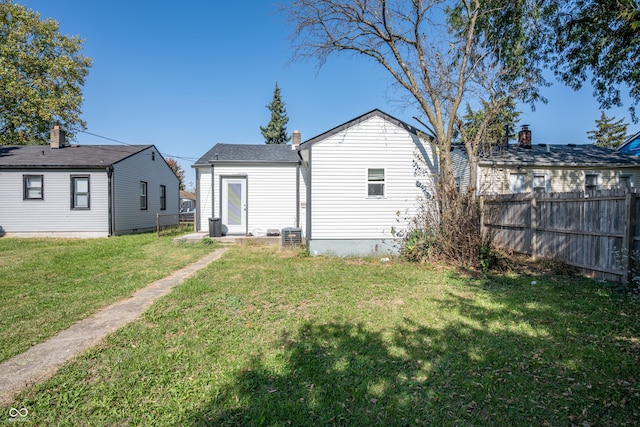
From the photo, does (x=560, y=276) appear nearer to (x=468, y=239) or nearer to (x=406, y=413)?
(x=468, y=239)

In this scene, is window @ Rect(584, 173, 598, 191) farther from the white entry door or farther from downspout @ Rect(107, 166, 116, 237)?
downspout @ Rect(107, 166, 116, 237)

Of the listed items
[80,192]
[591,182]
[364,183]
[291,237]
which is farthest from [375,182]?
[80,192]

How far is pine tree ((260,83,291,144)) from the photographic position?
127ft

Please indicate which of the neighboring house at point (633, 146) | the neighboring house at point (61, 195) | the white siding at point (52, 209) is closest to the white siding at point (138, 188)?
the neighboring house at point (61, 195)

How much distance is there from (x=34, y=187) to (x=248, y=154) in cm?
952

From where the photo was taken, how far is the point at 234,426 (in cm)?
228

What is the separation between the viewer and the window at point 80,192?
13.7 meters

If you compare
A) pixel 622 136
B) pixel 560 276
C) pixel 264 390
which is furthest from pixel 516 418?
A: pixel 622 136

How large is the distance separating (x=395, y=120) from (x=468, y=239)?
4149 millimetres

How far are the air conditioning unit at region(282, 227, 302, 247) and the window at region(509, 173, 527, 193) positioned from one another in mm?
9975

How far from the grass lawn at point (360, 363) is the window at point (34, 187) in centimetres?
1280

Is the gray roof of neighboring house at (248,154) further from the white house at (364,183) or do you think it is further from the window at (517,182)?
the window at (517,182)

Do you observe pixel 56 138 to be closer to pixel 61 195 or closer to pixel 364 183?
pixel 61 195

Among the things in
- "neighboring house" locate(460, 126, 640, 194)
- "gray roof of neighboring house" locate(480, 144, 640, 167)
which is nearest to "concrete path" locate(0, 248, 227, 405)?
"neighboring house" locate(460, 126, 640, 194)
